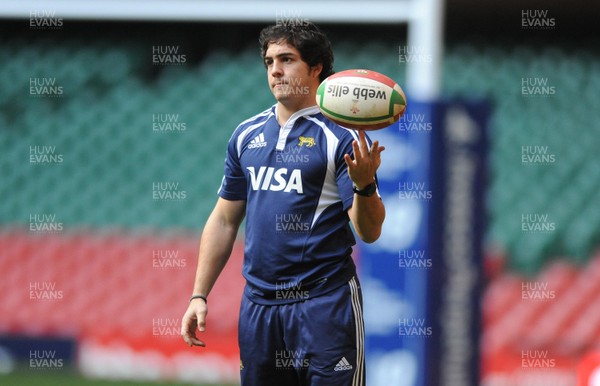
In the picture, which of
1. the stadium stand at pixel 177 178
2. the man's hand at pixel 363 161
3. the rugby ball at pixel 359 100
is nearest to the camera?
the man's hand at pixel 363 161

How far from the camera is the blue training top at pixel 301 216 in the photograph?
400 cm

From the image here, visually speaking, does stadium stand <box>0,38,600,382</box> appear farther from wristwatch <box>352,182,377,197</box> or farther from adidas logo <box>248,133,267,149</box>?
wristwatch <box>352,182,377,197</box>

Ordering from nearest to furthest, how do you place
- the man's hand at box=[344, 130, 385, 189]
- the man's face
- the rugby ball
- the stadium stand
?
the man's hand at box=[344, 130, 385, 189]
the rugby ball
the man's face
the stadium stand

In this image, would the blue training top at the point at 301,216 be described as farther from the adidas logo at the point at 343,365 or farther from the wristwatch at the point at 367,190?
the adidas logo at the point at 343,365

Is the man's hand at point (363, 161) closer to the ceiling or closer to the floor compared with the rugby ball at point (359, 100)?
closer to the floor

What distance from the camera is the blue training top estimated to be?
13.1 feet

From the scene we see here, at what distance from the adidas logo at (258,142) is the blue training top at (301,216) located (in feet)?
0.15

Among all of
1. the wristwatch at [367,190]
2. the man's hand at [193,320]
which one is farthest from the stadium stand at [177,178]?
the wristwatch at [367,190]

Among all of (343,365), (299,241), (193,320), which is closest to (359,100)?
(299,241)

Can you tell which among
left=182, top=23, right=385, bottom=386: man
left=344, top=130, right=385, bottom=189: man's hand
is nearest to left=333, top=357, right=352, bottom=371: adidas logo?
left=182, top=23, right=385, bottom=386: man

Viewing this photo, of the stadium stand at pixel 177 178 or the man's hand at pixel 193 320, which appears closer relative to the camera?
the man's hand at pixel 193 320

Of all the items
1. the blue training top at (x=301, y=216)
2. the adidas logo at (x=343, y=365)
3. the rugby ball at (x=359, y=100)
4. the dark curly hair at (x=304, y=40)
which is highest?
the dark curly hair at (x=304, y=40)

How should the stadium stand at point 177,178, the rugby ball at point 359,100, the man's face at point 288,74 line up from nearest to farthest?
1. the rugby ball at point 359,100
2. the man's face at point 288,74
3. the stadium stand at point 177,178

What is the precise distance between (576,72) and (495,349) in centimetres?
490
